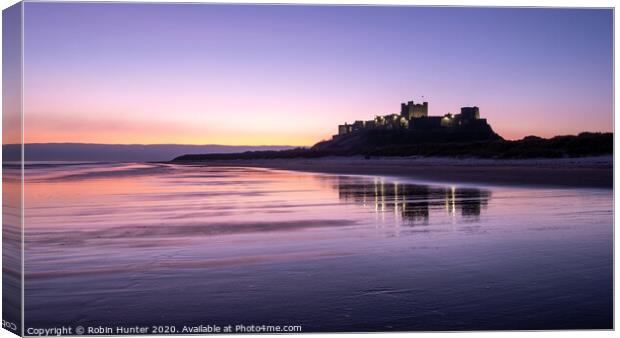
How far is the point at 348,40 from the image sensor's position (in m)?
6.33

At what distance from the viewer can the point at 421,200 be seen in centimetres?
1011

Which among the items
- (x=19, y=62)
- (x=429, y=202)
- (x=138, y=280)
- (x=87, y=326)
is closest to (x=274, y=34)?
(x=19, y=62)

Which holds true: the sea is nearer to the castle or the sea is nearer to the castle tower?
the castle

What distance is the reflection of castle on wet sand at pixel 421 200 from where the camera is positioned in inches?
325

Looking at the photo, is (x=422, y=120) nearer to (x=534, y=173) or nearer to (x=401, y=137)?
(x=401, y=137)

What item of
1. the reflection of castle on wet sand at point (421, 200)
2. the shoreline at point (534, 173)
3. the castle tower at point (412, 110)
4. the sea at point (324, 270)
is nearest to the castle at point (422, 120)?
the castle tower at point (412, 110)

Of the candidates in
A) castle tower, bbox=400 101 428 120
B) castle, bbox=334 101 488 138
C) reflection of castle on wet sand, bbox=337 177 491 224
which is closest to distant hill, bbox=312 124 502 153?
castle, bbox=334 101 488 138

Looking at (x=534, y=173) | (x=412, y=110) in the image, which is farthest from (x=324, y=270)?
(x=412, y=110)

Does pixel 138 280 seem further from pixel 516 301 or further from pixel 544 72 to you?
pixel 544 72

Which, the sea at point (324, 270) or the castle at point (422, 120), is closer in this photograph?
the sea at point (324, 270)

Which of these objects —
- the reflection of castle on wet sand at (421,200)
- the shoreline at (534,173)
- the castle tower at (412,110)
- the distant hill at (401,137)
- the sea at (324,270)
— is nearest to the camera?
the sea at (324,270)

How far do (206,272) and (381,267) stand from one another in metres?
1.57

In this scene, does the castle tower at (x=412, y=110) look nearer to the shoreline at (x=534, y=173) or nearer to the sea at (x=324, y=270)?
the shoreline at (x=534, y=173)

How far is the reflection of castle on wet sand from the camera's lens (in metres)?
8.27
